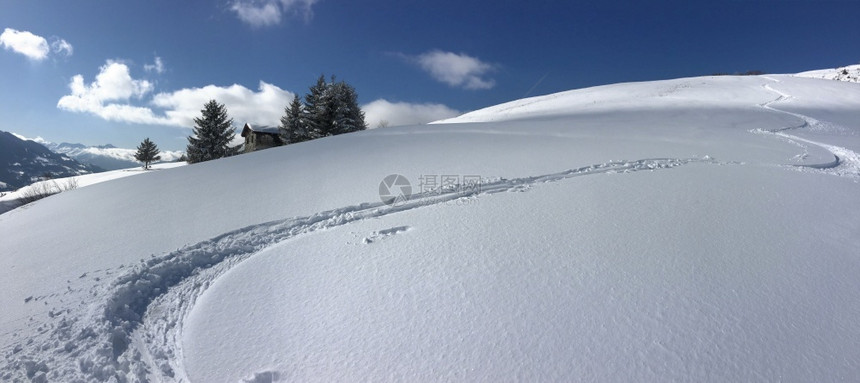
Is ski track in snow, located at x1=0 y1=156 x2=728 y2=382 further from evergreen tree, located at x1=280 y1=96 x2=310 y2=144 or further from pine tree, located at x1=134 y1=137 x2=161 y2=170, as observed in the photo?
pine tree, located at x1=134 y1=137 x2=161 y2=170

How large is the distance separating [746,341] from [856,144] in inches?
431

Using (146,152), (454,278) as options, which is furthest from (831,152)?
(146,152)

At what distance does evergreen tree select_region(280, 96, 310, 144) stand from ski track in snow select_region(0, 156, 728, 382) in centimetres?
2434

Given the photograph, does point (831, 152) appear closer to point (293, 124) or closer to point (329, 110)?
point (329, 110)

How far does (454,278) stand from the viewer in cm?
296

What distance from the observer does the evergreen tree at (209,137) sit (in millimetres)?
26719

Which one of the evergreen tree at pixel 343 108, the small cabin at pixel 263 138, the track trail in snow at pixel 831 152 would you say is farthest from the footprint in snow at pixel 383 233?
the small cabin at pixel 263 138

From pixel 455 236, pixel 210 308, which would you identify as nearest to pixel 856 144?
pixel 455 236

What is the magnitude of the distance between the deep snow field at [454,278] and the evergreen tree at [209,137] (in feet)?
74.8

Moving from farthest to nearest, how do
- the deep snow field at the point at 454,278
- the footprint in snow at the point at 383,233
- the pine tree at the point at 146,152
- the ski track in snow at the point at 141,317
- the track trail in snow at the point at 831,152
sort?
the pine tree at the point at 146,152 < the track trail in snow at the point at 831,152 < the footprint in snow at the point at 383,233 < the ski track in snow at the point at 141,317 < the deep snow field at the point at 454,278

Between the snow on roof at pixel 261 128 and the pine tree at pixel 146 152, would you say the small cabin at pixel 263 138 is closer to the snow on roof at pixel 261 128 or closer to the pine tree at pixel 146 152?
the snow on roof at pixel 261 128

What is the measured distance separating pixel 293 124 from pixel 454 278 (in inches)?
1140

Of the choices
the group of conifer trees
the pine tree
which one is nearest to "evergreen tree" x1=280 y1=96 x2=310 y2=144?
the group of conifer trees

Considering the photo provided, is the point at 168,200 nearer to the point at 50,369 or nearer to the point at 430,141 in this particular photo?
the point at 50,369
